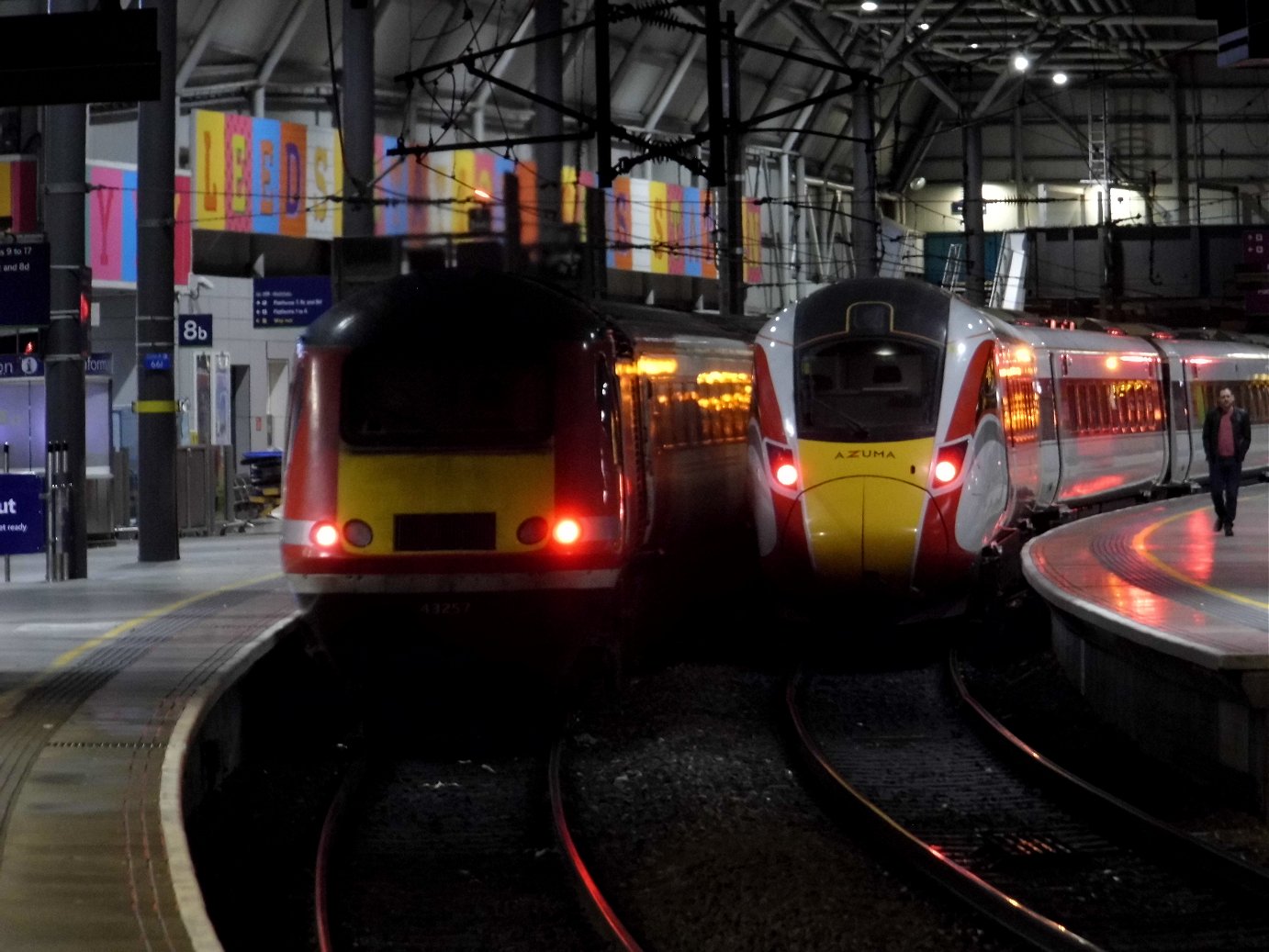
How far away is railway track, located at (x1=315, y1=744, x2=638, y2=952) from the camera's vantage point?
819cm

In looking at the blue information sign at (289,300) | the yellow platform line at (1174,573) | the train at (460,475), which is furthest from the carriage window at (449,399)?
the blue information sign at (289,300)

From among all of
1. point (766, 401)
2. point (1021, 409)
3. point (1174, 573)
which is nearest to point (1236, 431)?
point (1021, 409)

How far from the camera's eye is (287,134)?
34.4m

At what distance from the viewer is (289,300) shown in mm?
28000

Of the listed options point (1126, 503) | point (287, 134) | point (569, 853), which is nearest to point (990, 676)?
point (569, 853)

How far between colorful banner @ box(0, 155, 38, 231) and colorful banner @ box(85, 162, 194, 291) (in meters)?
1.58

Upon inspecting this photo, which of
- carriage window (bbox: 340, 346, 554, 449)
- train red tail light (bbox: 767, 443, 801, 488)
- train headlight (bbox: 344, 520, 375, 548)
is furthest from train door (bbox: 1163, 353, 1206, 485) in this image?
train headlight (bbox: 344, 520, 375, 548)

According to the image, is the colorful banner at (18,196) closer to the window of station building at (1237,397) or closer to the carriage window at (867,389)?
the carriage window at (867,389)

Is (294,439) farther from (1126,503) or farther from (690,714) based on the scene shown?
(1126,503)

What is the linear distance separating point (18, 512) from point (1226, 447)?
1296 centimetres

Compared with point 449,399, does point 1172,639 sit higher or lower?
lower

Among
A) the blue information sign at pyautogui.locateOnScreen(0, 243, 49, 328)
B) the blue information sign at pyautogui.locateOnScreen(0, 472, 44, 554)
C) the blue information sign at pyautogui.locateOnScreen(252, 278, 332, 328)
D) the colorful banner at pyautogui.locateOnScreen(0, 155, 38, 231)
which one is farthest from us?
the blue information sign at pyautogui.locateOnScreen(252, 278, 332, 328)

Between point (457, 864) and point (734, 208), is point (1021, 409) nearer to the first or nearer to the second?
point (457, 864)

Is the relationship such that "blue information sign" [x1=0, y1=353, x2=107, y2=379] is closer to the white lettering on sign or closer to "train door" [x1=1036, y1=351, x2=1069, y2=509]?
the white lettering on sign
